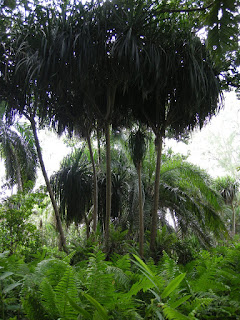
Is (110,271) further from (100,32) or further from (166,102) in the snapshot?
(166,102)

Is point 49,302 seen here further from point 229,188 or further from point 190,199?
point 229,188

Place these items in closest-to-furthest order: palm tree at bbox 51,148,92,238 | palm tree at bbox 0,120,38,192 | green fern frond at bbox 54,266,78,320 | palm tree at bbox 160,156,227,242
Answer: green fern frond at bbox 54,266,78,320 → palm tree at bbox 51,148,92,238 → palm tree at bbox 160,156,227,242 → palm tree at bbox 0,120,38,192

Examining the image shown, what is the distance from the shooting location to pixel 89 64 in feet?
13.0

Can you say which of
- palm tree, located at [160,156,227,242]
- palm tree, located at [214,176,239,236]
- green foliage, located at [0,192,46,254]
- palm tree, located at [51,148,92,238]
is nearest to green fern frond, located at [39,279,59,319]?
green foliage, located at [0,192,46,254]

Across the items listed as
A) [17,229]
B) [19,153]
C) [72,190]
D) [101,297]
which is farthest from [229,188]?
[101,297]

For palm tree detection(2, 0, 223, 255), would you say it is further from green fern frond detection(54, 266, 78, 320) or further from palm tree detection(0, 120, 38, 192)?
palm tree detection(0, 120, 38, 192)

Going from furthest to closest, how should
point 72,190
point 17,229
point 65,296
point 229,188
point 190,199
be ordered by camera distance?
1. point 229,188
2. point 190,199
3. point 72,190
4. point 17,229
5. point 65,296

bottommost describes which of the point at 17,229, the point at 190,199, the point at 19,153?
the point at 17,229

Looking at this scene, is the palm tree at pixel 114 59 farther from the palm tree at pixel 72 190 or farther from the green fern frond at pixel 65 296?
the green fern frond at pixel 65 296

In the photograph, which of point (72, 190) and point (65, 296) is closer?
point (65, 296)

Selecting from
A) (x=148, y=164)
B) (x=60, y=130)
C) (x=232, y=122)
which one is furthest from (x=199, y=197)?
(x=232, y=122)

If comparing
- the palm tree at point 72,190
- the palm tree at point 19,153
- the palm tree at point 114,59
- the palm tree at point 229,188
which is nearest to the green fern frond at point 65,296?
the palm tree at point 114,59

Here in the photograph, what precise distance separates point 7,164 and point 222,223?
7.44 m

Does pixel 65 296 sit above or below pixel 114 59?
below
